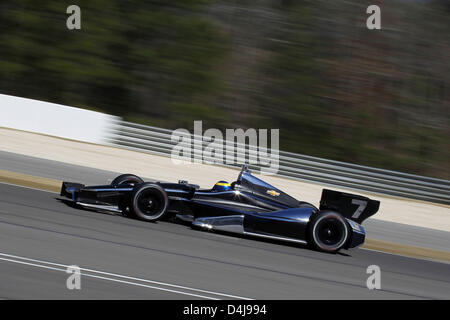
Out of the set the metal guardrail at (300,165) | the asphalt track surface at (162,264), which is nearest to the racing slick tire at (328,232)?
the asphalt track surface at (162,264)

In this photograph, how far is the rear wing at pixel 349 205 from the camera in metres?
8.98

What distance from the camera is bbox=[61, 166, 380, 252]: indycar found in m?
8.55

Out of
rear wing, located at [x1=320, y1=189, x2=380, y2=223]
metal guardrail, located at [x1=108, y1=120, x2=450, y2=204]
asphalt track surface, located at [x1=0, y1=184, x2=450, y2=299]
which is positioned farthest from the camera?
metal guardrail, located at [x1=108, y1=120, x2=450, y2=204]

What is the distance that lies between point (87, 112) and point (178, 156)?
272 cm

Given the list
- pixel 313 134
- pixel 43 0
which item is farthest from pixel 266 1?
pixel 43 0

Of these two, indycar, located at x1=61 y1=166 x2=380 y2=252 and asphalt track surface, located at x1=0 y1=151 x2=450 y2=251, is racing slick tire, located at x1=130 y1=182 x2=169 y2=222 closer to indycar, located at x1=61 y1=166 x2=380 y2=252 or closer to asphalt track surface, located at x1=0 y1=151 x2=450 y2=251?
indycar, located at x1=61 y1=166 x2=380 y2=252

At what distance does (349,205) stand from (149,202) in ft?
9.62

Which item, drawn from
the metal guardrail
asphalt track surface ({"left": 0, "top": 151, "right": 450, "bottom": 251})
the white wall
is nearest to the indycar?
asphalt track surface ({"left": 0, "top": 151, "right": 450, "bottom": 251})

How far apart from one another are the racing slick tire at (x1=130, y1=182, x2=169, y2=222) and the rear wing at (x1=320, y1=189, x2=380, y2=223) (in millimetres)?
2419

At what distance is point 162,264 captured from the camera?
6703 millimetres

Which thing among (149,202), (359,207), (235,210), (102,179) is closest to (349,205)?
(359,207)

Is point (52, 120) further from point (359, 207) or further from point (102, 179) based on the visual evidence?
point (359, 207)

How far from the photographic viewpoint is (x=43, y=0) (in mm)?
21906

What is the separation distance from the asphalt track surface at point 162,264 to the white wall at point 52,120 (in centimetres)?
633
